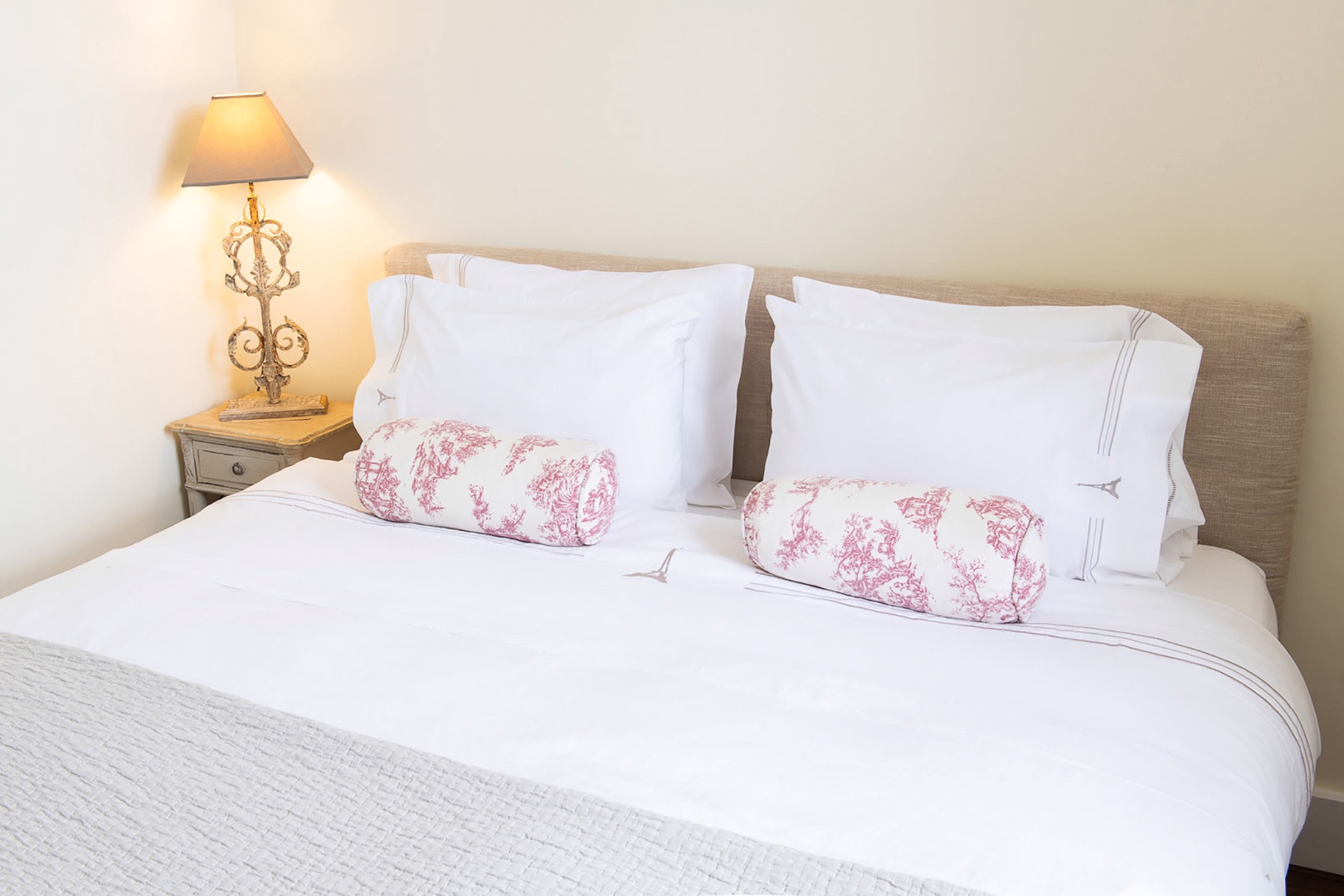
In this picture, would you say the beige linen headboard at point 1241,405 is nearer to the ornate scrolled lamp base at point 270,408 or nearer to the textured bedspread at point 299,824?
the textured bedspread at point 299,824

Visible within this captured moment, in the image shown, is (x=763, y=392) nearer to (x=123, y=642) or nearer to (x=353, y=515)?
(x=353, y=515)

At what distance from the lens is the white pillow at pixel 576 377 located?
192 cm

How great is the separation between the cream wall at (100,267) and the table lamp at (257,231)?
94 millimetres

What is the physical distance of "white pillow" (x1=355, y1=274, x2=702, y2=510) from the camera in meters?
1.92

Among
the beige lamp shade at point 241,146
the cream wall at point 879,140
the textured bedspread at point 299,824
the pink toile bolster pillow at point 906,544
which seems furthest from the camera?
the beige lamp shade at point 241,146

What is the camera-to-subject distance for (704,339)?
2.04 meters

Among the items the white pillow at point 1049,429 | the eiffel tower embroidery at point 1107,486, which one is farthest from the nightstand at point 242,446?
the eiffel tower embroidery at point 1107,486

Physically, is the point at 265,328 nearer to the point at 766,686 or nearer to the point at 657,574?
the point at 657,574

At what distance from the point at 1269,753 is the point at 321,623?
4.25 ft

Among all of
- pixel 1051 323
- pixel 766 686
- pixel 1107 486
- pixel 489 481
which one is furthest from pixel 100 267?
pixel 1107 486

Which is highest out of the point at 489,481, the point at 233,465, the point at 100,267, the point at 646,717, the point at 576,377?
the point at 100,267

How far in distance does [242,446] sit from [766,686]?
1.66m

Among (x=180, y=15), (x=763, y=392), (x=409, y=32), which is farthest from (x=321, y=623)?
(x=180, y=15)

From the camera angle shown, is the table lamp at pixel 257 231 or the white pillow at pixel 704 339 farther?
the table lamp at pixel 257 231
